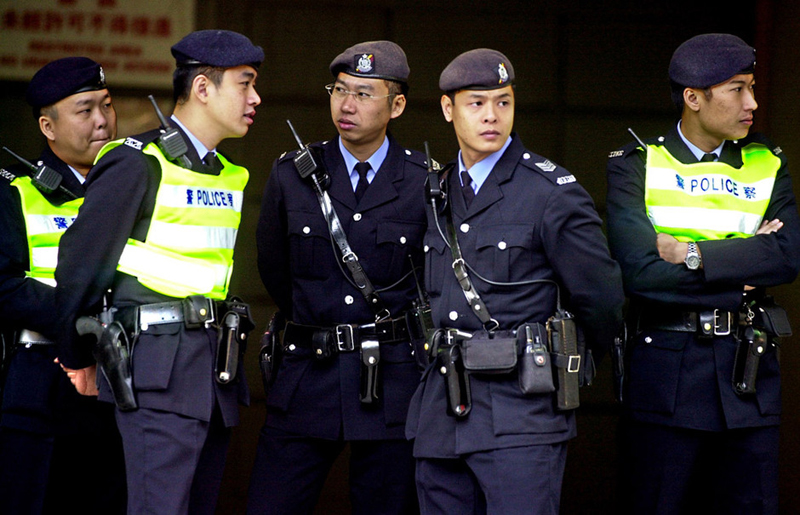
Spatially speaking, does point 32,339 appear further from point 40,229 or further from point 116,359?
point 116,359

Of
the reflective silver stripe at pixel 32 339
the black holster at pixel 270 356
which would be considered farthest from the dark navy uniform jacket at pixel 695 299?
the reflective silver stripe at pixel 32 339

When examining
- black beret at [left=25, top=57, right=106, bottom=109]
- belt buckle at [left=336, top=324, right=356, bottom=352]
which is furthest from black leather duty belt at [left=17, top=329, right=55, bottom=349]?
belt buckle at [left=336, top=324, right=356, bottom=352]

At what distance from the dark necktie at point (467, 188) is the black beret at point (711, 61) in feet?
2.74

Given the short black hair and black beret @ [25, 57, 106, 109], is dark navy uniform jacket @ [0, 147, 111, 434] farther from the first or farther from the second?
the short black hair

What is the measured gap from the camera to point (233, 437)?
4.84 m

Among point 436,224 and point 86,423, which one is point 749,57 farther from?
point 86,423

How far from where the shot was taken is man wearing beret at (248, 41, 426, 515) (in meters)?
3.22

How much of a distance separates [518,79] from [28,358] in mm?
2650

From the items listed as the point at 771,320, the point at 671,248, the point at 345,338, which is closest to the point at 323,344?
the point at 345,338

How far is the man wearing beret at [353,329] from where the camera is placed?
3.22m

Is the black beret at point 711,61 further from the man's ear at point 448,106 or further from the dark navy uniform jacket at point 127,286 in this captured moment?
the dark navy uniform jacket at point 127,286

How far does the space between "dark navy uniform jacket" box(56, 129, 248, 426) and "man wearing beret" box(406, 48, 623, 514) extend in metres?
0.63

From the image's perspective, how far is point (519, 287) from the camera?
9.07 ft

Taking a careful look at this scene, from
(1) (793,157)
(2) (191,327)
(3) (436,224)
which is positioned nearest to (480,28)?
(1) (793,157)
